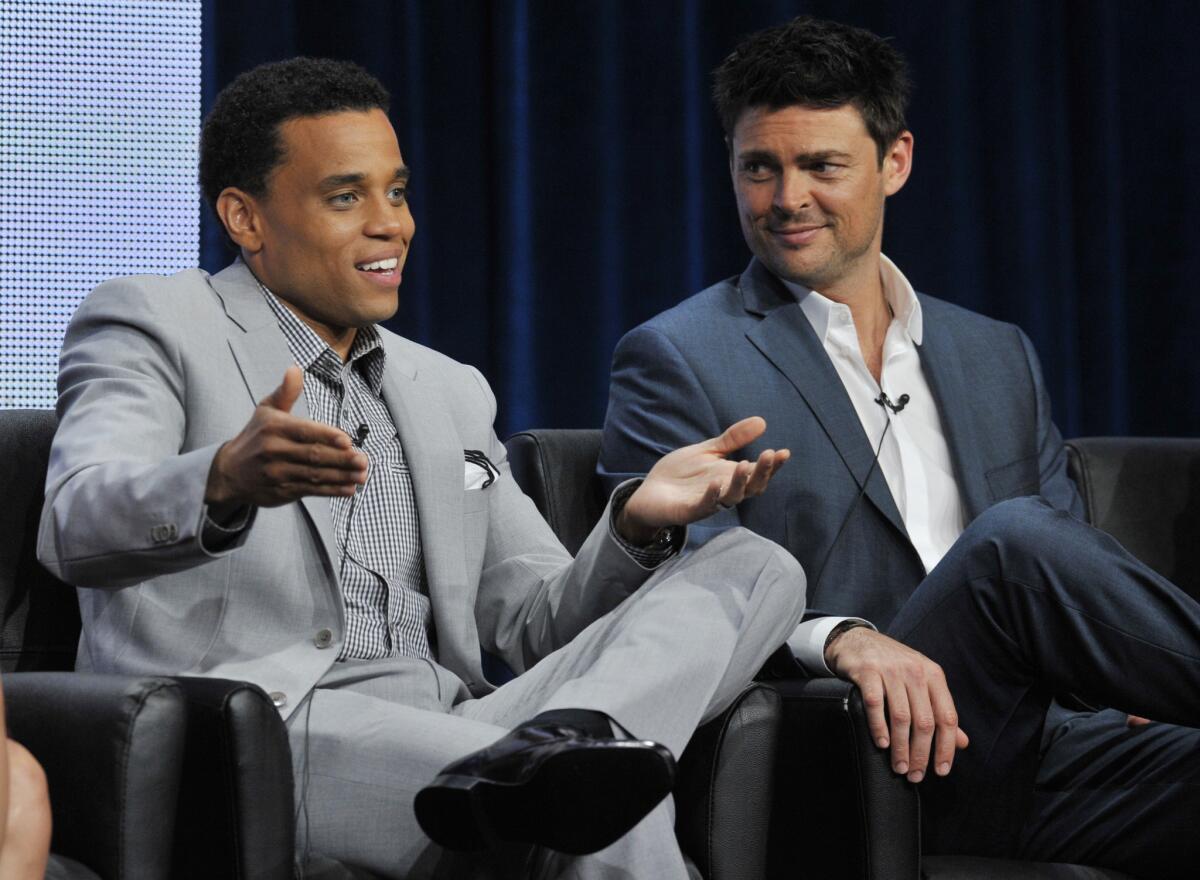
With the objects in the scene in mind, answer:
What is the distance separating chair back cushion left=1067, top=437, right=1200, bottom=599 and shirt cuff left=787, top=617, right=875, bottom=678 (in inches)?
31.3

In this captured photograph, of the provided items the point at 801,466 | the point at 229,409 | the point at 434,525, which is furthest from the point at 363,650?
the point at 801,466

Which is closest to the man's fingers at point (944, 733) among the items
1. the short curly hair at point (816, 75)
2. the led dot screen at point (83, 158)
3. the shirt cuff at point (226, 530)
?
the shirt cuff at point (226, 530)

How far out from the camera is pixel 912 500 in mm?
2320

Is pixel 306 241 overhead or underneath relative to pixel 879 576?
overhead

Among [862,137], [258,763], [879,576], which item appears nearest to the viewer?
[258,763]

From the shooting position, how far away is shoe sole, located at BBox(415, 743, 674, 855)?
1377mm

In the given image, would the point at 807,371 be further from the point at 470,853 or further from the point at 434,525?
the point at 470,853

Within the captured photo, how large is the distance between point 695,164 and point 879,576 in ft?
4.36

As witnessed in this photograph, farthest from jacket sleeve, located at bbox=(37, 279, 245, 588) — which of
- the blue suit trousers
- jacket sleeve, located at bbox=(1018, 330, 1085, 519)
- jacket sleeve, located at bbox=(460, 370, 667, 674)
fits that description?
jacket sleeve, located at bbox=(1018, 330, 1085, 519)

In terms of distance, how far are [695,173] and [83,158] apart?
1254mm

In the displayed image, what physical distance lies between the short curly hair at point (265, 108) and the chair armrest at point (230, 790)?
0.85 m

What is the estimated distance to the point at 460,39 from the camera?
124 inches

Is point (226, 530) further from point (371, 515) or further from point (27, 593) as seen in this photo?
point (27, 593)

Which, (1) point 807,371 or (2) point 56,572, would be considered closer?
(2) point 56,572
